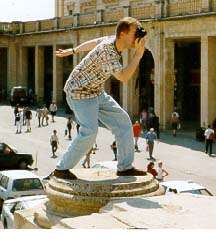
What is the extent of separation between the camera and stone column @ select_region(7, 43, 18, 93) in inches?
1977

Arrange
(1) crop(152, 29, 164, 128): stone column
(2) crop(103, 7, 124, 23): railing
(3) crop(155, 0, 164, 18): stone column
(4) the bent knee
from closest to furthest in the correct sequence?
(4) the bent knee < (3) crop(155, 0, 164, 18): stone column < (1) crop(152, 29, 164, 128): stone column < (2) crop(103, 7, 124, 23): railing

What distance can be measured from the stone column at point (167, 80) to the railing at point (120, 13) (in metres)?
1.74

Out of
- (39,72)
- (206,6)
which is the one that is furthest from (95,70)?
(39,72)

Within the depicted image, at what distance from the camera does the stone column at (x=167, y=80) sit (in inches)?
1259

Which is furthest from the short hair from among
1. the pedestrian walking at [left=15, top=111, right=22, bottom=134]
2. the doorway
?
the doorway

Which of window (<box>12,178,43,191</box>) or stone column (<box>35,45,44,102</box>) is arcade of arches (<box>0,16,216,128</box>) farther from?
window (<box>12,178,43,191</box>)

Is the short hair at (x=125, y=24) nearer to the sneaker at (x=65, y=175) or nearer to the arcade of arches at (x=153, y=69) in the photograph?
the sneaker at (x=65, y=175)

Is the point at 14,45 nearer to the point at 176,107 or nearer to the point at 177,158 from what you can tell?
the point at 176,107

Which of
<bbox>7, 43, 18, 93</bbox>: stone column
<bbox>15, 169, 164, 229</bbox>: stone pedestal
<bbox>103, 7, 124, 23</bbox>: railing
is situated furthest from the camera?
<bbox>7, 43, 18, 93</bbox>: stone column

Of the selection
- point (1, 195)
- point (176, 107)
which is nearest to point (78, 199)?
point (1, 195)

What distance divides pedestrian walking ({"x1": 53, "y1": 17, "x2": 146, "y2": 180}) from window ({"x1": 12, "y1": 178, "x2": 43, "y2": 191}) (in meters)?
9.61

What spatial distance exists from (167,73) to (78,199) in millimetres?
26349

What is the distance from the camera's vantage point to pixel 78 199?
6.05 meters

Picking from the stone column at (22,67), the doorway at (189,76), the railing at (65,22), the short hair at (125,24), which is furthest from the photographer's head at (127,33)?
the stone column at (22,67)
